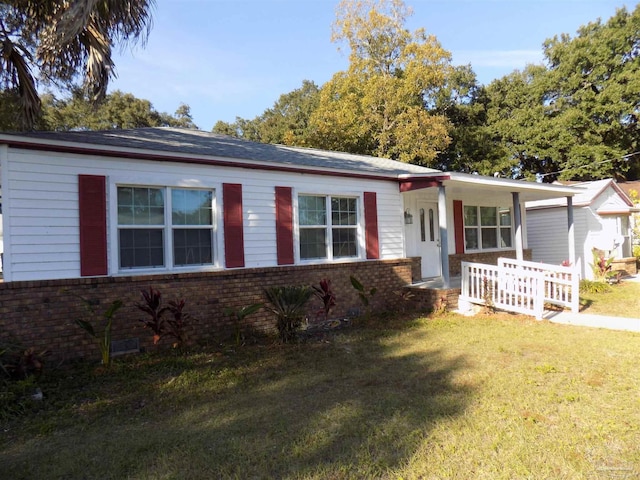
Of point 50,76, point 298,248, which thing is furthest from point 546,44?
point 50,76

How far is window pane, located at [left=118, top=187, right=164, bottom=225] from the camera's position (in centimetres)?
688

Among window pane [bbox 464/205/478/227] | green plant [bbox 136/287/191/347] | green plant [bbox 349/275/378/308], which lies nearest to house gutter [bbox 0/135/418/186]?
green plant [bbox 136/287/191/347]

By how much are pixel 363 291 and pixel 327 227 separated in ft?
5.12

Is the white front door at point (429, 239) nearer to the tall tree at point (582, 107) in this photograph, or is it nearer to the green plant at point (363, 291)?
the green plant at point (363, 291)

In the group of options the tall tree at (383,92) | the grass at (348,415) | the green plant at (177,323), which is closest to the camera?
the grass at (348,415)

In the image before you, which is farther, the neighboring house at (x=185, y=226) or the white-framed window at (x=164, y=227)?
the white-framed window at (x=164, y=227)

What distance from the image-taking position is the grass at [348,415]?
3301 millimetres

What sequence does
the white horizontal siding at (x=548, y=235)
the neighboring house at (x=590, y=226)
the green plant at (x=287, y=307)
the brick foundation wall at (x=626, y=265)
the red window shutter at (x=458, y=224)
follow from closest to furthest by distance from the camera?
the green plant at (x=287, y=307) → the red window shutter at (x=458, y=224) → the brick foundation wall at (x=626, y=265) → the neighboring house at (x=590, y=226) → the white horizontal siding at (x=548, y=235)

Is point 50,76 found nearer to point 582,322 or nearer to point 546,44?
point 582,322

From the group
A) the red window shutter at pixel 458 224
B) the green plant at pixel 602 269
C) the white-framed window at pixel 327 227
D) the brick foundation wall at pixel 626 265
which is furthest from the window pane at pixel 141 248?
the brick foundation wall at pixel 626 265

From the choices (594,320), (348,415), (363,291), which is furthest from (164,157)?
(594,320)

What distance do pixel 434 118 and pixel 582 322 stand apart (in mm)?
15814

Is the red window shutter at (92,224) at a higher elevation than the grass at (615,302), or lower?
higher

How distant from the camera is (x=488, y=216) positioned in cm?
1385
